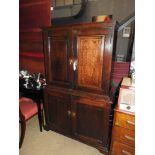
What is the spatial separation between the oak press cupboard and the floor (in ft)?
0.41

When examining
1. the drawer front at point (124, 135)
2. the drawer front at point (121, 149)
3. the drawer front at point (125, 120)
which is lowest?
the drawer front at point (121, 149)

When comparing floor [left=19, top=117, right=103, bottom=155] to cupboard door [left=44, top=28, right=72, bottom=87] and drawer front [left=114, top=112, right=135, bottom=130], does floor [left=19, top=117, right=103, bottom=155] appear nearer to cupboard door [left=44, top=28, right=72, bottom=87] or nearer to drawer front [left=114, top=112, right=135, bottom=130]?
drawer front [left=114, top=112, right=135, bottom=130]

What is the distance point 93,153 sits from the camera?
1924 millimetres

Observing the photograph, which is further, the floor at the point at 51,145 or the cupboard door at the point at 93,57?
the floor at the point at 51,145

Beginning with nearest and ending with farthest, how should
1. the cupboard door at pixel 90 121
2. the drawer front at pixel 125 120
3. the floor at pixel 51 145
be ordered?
the drawer front at pixel 125 120
the cupboard door at pixel 90 121
the floor at pixel 51 145

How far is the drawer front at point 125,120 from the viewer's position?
155 centimetres

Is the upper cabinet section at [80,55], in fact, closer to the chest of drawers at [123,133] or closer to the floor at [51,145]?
the chest of drawers at [123,133]

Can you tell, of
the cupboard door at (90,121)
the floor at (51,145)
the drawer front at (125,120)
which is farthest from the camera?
the floor at (51,145)

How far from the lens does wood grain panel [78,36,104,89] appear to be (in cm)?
160

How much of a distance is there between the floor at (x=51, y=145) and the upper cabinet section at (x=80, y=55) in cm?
84

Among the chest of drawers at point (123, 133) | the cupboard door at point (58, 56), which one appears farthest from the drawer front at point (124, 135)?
the cupboard door at point (58, 56)
